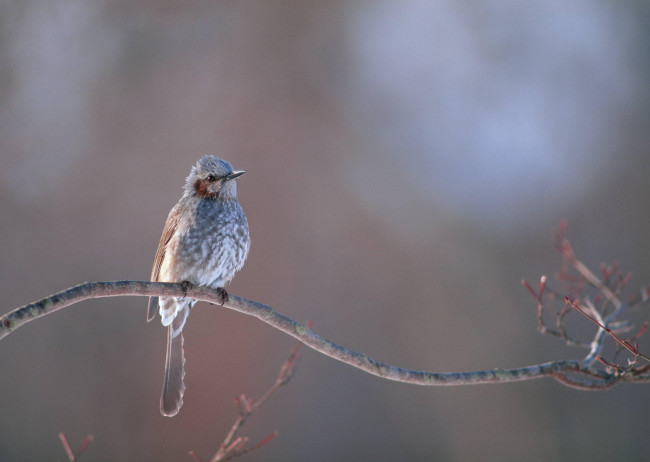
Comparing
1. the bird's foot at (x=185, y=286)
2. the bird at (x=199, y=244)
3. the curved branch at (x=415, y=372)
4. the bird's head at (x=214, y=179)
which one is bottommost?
the curved branch at (x=415, y=372)

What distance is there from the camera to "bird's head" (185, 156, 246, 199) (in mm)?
3512

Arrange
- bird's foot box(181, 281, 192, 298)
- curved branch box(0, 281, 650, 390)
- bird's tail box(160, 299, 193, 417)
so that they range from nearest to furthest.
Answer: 1. curved branch box(0, 281, 650, 390)
2. bird's foot box(181, 281, 192, 298)
3. bird's tail box(160, 299, 193, 417)

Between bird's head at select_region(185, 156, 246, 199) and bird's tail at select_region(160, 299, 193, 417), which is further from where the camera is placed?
bird's head at select_region(185, 156, 246, 199)

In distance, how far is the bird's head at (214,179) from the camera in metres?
3.51

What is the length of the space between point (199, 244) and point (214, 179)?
418 millimetres

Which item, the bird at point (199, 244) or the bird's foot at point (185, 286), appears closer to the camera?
the bird's foot at point (185, 286)

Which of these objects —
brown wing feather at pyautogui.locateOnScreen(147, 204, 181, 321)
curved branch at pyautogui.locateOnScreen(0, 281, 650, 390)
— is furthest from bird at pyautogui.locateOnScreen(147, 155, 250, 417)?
curved branch at pyautogui.locateOnScreen(0, 281, 650, 390)

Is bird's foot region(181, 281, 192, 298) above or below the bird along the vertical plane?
below

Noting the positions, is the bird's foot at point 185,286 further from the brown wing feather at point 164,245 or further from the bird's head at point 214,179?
the bird's head at point 214,179

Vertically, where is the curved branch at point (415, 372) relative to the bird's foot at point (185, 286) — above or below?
below

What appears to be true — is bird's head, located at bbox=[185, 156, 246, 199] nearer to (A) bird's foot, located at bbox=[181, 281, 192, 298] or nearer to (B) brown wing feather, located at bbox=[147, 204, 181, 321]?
(B) brown wing feather, located at bbox=[147, 204, 181, 321]

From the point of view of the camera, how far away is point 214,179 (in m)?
3.51

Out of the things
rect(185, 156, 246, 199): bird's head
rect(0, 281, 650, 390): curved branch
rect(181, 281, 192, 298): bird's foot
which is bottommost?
rect(0, 281, 650, 390): curved branch

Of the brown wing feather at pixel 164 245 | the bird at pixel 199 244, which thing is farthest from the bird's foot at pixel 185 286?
the brown wing feather at pixel 164 245
